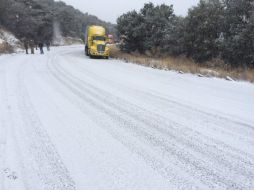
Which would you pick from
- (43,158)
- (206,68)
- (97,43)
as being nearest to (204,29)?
(206,68)

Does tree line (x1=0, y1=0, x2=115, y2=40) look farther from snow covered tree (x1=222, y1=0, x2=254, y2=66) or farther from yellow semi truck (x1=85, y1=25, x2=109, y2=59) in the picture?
snow covered tree (x1=222, y1=0, x2=254, y2=66)

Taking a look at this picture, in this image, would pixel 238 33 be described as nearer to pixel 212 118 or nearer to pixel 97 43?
pixel 212 118

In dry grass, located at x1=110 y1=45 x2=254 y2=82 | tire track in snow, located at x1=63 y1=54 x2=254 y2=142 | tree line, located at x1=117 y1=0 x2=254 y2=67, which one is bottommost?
dry grass, located at x1=110 y1=45 x2=254 y2=82

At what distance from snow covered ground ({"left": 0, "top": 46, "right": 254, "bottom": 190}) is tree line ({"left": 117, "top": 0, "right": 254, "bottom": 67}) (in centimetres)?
964

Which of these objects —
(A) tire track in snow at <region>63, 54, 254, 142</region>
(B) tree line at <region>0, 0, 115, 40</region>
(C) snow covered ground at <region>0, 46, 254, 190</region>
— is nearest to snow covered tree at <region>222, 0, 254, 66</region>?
(C) snow covered ground at <region>0, 46, 254, 190</region>

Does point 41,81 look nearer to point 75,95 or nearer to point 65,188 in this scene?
point 75,95

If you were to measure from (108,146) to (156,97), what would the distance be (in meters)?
4.56

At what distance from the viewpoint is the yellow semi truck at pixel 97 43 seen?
30.3m

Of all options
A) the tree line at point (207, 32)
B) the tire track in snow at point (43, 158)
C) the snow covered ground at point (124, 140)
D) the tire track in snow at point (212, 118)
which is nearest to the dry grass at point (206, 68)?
the tree line at point (207, 32)

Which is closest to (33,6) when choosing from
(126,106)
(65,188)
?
(126,106)

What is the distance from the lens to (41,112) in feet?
24.4

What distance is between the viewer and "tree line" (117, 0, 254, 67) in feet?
61.7

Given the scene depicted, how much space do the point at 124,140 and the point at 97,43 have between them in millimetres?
25859

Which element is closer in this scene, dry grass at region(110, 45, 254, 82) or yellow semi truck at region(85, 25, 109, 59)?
dry grass at region(110, 45, 254, 82)
